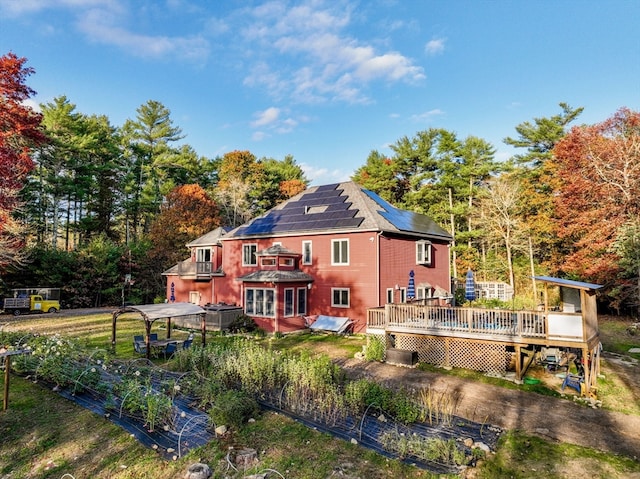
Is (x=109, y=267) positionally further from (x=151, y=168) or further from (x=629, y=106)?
(x=629, y=106)

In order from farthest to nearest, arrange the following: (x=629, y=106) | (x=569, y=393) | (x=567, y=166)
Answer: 1. (x=567, y=166)
2. (x=629, y=106)
3. (x=569, y=393)

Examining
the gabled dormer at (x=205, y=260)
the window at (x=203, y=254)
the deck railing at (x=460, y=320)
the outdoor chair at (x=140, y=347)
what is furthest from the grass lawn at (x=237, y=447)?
the window at (x=203, y=254)

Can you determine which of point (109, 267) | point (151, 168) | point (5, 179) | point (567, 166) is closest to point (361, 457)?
point (5, 179)

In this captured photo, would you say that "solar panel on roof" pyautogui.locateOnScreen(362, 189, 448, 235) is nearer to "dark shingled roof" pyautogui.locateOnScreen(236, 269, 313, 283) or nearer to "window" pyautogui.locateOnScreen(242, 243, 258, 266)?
"dark shingled roof" pyautogui.locateOnScreen(236, 269, 313, 283)

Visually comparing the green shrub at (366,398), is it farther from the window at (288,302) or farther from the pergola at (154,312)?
the window at (288,302)

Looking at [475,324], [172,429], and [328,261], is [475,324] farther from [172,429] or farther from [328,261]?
[172,429]
